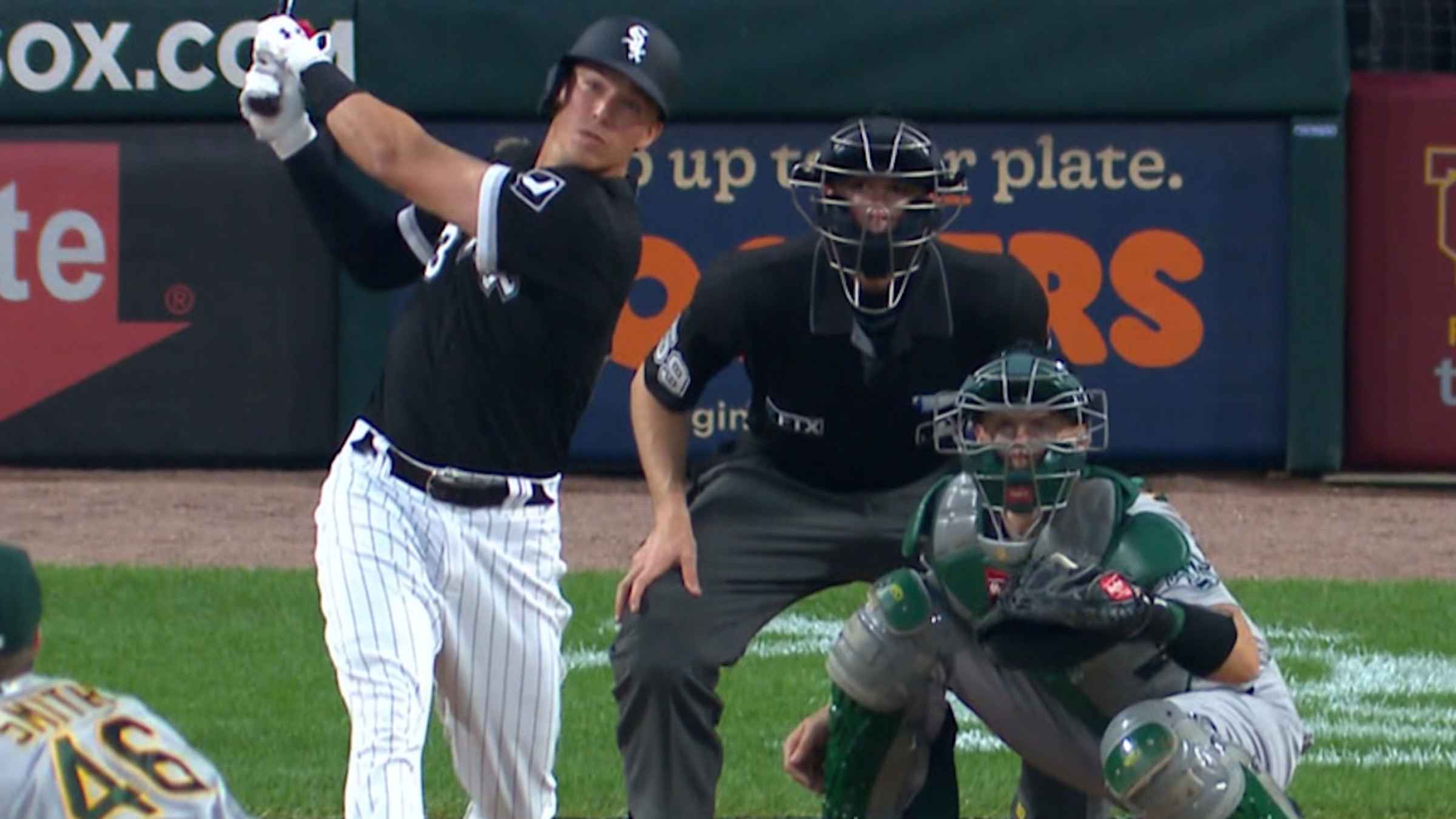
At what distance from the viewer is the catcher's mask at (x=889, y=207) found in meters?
5.38

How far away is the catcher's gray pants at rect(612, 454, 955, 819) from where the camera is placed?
5.31m

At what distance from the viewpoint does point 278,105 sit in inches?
185

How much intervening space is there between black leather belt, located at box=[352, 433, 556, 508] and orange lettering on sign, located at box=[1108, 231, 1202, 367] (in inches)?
235

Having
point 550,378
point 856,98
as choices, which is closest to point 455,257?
point 550,378

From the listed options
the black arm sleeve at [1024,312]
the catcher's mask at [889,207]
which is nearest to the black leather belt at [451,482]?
the catcher's mask at [889,207]

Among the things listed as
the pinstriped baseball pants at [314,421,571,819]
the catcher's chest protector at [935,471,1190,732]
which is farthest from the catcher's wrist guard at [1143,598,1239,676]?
the pinstriped baseball pants at [314,421,571,819]

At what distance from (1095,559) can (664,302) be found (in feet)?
19.3

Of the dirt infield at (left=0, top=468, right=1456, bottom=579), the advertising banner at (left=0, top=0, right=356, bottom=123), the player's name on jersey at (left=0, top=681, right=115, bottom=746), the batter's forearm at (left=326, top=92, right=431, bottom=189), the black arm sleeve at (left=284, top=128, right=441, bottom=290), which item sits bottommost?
the dirt infield at (left=0, top=468, right=1456, bottom=579)

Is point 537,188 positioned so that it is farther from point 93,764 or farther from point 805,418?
point 93,764

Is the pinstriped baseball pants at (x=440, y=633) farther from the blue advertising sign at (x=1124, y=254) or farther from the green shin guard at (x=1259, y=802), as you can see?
the blue advertising sign at (x=1124, y=254)

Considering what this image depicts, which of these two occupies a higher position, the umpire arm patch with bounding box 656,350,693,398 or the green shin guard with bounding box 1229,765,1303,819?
the umpire arm patch with bounding box 656,350,693,398

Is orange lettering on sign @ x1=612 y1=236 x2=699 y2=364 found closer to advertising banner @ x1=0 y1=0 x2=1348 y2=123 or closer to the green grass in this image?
advertising banner @ x1=0 y1=0 x2=1348 y2=123

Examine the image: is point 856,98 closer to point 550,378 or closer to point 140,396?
point 140,396

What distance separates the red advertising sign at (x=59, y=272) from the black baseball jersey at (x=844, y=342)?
5528 millimetres
